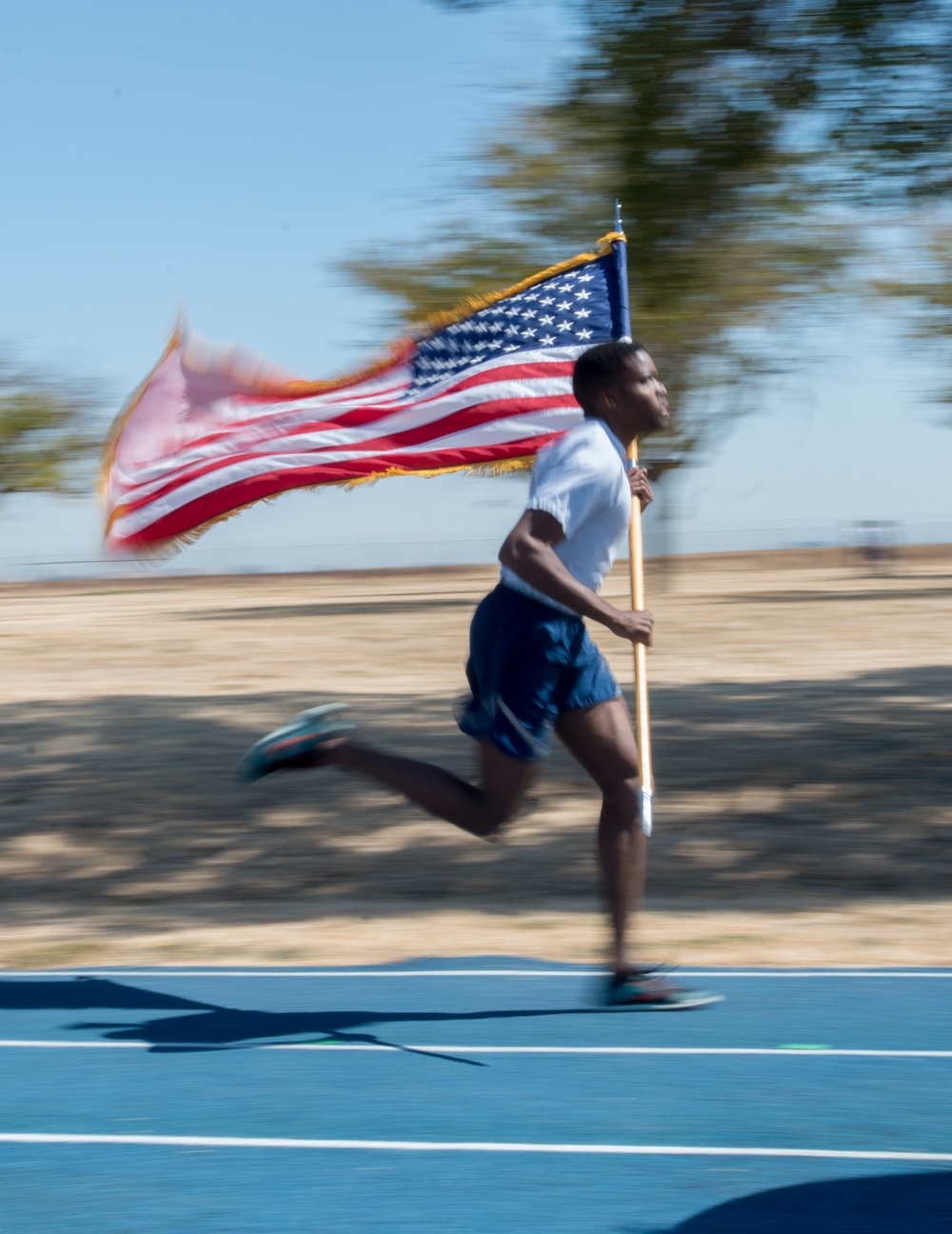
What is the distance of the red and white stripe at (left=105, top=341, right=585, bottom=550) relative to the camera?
634 cm

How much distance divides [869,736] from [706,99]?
4607mm

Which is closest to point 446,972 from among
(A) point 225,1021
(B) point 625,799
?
(A) point 225,1021

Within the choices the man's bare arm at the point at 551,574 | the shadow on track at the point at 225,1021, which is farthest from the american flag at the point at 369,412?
the shadow on track at the point at 225,1021

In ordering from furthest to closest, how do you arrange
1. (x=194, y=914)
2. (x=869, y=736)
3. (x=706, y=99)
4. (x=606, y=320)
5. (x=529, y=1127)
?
(x=869, y=736) < (x=706, y=99) < (x=194, y=914) < (x=606, y=320) < (x=529, y=1127)

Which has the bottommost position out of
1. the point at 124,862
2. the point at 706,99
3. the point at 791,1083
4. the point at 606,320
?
the point at 124,862

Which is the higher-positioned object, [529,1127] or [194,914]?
[529,1127]

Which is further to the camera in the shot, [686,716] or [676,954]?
[686,716]

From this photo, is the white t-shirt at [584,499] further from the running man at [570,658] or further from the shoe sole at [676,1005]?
the shoe sole at [676,1005]

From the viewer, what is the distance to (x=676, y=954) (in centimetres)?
664

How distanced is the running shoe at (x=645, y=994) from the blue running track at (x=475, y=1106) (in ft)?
0.16

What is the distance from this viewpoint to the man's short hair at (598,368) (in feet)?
17.2

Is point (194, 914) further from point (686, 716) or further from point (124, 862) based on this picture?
point (686, 716)

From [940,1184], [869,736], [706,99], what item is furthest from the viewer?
[869,736]

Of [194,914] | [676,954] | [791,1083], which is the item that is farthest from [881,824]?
[791,1083]
